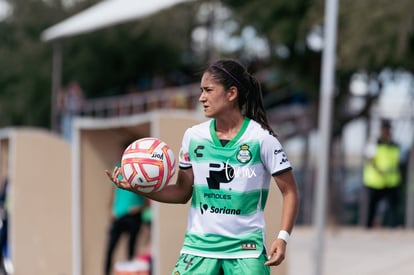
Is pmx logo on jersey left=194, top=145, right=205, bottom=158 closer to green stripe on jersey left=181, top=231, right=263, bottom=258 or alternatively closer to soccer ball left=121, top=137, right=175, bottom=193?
soccer ball left=121, top=137, right=175, bottom=193

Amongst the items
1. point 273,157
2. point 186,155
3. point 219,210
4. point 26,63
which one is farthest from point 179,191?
point 26,63

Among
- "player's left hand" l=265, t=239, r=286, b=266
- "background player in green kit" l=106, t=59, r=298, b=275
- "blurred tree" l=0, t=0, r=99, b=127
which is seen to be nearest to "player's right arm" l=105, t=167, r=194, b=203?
"background player in green kit" l=106, t=59, r=298, b=275

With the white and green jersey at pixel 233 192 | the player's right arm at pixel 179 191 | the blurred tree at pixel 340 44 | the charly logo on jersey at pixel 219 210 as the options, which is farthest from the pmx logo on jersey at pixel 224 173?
the blurred tree at pixel 340 44

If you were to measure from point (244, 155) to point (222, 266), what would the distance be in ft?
1.98

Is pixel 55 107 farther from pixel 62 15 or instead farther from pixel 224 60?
pixel 224 60

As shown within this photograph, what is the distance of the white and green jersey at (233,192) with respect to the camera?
4.99 m

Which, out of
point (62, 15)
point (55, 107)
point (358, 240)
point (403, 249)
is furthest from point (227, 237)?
point (62, 15)

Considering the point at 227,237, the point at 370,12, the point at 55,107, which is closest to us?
the point at 227,237

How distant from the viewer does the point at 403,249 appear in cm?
1430

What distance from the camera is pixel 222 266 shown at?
4.99 m

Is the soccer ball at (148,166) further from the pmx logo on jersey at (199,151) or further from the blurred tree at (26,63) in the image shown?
the blurred tree at (26,63)

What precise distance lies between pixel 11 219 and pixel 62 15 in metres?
21.8

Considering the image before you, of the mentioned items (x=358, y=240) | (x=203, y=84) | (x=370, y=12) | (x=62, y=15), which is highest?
(x=62, y=15)

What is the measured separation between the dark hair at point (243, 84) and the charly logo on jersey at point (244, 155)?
221 mm
